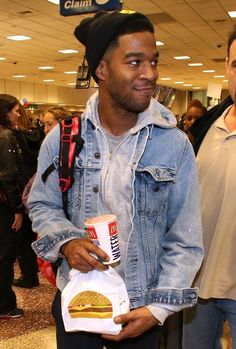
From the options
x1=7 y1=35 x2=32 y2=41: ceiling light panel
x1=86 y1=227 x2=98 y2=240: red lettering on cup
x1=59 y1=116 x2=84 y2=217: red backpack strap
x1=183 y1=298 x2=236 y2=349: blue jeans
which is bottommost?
x1=183 y1=298 x2=236 y2=349: blue jeans

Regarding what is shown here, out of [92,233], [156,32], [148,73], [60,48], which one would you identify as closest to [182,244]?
[92,233]

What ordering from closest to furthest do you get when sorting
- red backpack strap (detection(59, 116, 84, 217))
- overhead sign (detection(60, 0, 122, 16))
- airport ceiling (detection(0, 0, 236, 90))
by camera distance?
red backpack strap (detection(59, 116, 84, 217)) → overhead sign (detection(60, 0, 122, 16)) → airport ceiling (detection(0, 0, 236, 90))

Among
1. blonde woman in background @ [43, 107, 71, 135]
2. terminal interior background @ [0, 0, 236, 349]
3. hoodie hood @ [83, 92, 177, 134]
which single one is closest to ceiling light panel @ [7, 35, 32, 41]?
terminal interior background @ [0, 0, 236, 349]

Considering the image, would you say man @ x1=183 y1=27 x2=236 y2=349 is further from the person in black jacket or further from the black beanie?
the person in black jacket

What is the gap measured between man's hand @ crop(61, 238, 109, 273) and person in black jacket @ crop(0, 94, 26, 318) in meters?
2.29

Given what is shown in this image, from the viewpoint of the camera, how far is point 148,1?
315 inches

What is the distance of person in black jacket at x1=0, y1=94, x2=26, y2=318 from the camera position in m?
3.51

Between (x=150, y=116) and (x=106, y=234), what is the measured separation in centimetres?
42

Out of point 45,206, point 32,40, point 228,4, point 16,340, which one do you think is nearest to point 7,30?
point 32,40

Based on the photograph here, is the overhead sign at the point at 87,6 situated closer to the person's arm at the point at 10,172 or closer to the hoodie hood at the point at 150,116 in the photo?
the person's arm at the point at 10,172

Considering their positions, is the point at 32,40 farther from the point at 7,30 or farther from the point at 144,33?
the point at 144,33

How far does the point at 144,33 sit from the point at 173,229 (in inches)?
Result: 23.8

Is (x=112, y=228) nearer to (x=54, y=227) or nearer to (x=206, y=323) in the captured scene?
(x=54, y=227)

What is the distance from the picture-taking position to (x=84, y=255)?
1252 millimetres
